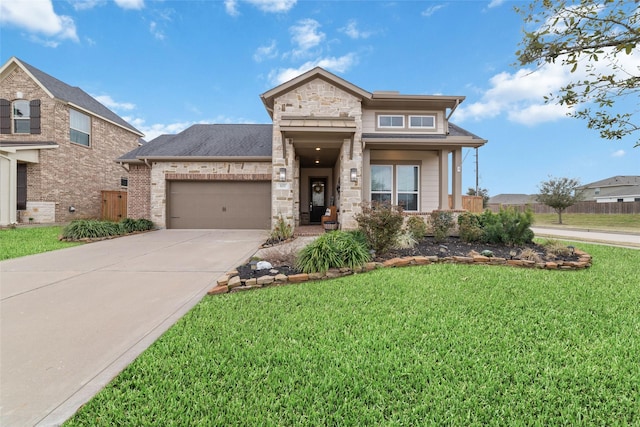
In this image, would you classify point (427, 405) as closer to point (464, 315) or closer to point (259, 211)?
point (464, 315)

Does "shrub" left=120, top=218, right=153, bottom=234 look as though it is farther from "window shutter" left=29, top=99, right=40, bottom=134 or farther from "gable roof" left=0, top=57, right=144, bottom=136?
"gable roof" left=0, top=57, right=144, bottom=136

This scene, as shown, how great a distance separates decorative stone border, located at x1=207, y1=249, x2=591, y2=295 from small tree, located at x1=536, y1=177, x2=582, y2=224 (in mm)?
18938

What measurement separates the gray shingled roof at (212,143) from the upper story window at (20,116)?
6666 mm

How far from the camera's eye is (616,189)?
3731 cm

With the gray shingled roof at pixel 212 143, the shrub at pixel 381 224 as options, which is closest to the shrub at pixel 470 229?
the shrub at pixel 381 224

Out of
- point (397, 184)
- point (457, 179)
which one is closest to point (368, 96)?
point (397, 184)

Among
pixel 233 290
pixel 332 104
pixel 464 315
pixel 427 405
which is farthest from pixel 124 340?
pixel 332 104

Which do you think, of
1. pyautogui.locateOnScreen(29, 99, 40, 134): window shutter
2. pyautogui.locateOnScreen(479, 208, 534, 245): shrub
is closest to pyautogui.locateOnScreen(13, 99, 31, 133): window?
pyautogui.locateOnScreen(29, 99, 40, 134): window shutter

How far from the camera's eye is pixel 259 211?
39.9 feet

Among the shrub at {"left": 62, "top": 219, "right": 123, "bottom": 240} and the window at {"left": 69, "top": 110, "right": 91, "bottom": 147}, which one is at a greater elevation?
the window at {"left": 69, "top": 110, "right": 91, "bottom": 147}

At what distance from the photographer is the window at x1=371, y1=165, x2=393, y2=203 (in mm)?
11289

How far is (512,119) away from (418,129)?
37.3ft

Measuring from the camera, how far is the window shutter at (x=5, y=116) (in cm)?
1417

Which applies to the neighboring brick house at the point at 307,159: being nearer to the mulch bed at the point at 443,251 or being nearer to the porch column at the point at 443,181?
the porch column at the point at 443,181
